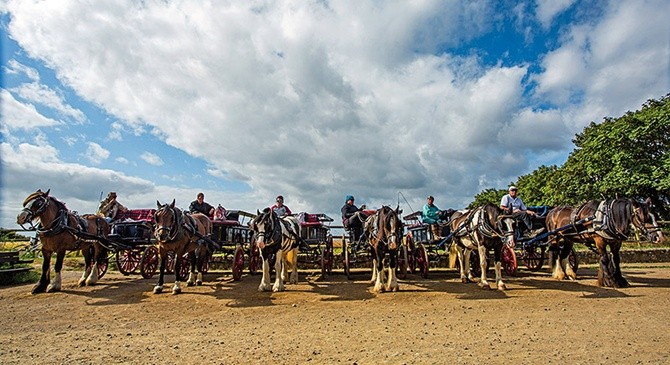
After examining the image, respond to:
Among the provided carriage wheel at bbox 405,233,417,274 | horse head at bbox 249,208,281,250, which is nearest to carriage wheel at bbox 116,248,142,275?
horse head at bbox 249,208,281,250

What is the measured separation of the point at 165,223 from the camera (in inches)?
370

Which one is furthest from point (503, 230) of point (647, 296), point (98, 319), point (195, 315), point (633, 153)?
point (633, 153)

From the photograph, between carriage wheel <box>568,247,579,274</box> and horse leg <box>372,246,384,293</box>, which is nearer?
horse leg <box>372,246,384,293</box>


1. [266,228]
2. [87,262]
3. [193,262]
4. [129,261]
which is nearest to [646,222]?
[266,228]

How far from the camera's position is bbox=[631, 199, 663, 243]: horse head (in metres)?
8.95

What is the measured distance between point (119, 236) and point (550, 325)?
40.0ft

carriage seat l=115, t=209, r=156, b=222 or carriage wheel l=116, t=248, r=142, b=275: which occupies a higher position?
carriage seat l=115, t=209, r=156, b=222

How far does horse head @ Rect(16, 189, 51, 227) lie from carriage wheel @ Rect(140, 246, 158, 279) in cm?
323

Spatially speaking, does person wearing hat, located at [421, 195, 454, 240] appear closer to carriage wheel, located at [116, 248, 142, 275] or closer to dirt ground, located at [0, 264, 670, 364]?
dirt ground, located at [0, 264, 670, 364]

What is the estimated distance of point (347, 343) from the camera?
5375 millimetres

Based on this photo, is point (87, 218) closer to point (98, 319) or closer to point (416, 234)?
point (98, 319)

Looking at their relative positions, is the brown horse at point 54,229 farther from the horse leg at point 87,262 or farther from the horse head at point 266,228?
the horse head at point 266,228

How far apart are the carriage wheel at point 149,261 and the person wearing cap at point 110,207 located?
2.05 metres

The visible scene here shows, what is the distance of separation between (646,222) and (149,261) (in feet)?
48.6
